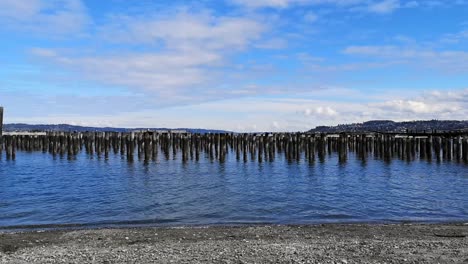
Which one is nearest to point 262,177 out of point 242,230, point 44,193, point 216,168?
point 216,168

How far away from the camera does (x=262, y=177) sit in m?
28.4

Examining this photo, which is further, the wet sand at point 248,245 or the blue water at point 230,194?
the blue water at point 230,194

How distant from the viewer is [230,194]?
21.2m

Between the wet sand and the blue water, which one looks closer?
the wet sand

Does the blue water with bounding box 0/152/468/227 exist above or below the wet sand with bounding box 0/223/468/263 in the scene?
below

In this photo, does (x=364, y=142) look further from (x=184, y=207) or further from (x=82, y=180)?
(x=184, y=207)

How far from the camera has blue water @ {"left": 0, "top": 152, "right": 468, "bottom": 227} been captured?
15641mm

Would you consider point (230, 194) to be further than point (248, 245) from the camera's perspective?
Yes

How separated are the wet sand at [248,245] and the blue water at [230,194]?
2.73 metres

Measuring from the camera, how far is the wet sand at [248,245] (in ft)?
28.3

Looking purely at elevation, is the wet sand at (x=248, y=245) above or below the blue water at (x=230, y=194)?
above

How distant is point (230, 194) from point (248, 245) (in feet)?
37.7

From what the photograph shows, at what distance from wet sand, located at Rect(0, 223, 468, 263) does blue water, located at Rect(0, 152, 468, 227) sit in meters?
2.73

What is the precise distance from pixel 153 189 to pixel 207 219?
26.7 feet
